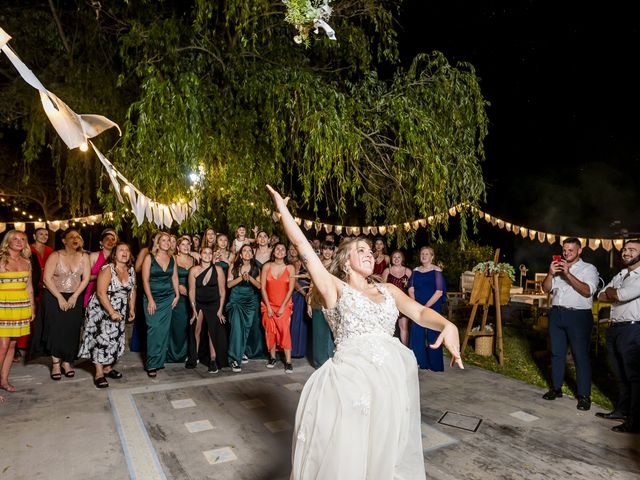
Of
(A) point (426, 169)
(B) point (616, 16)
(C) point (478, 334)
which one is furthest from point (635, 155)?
(A) point (426, 169)

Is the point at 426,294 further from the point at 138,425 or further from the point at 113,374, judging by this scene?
the point at 113,374

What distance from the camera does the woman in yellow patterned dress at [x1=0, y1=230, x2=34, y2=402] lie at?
4789 mm

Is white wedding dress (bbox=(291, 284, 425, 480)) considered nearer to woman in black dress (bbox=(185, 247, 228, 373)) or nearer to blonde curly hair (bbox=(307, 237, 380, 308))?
blonde curly hair (bbox=(307, 237, 380, 308))

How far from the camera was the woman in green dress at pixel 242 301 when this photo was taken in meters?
5.98

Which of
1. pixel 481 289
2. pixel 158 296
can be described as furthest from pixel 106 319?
pixel 481 289

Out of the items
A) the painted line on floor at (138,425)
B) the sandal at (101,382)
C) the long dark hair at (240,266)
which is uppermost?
the long dark hair at (240,266)

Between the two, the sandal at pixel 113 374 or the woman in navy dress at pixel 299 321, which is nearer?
the sandal at pixel 113 374

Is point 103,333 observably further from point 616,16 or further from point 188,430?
point 616,16

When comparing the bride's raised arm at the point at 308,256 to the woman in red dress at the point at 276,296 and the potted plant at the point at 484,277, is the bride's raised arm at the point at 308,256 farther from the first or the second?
the potted plant at the point at 484,277

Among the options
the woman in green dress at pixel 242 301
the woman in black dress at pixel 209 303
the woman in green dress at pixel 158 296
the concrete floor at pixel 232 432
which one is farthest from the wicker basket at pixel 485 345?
the woman in green dress at pixel 158 296

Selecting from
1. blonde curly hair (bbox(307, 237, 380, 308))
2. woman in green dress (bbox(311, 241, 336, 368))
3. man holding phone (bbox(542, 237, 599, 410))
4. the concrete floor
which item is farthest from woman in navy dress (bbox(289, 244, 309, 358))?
blonde curly hair (bbox(307, 237, 380, 308))

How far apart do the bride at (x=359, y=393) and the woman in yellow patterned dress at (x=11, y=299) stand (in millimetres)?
4156

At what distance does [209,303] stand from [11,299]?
229cm

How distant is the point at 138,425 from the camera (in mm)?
3979
